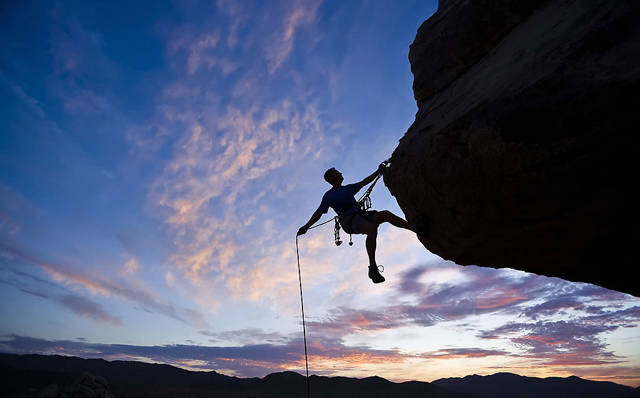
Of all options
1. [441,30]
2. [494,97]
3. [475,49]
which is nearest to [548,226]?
[494,97]

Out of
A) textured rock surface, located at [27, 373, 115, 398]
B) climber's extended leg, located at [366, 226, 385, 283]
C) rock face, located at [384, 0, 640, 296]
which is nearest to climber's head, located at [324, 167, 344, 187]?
climber's extended leg, located at [366, 226, 385, 283]

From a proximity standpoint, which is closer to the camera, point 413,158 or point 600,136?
point 600,136

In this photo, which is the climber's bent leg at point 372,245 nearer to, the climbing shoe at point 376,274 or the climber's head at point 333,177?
the climbing shoe at point 376,274

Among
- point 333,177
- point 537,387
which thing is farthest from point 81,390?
point 537,387

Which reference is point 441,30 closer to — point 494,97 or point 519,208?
point 494,97

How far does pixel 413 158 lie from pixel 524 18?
8.24 ft

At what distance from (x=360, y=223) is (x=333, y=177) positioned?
4.00 ft

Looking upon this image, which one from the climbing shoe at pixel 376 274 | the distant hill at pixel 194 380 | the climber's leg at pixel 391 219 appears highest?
the climber's leg at pixel 391 219

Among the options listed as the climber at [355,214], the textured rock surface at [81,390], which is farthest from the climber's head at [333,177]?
the textured rock surface at [81,390]

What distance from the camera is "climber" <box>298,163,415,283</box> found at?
5504 millimetres

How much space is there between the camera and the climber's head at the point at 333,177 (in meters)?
6.43

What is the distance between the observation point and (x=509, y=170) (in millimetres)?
3453

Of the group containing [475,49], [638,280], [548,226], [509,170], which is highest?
[475,49]

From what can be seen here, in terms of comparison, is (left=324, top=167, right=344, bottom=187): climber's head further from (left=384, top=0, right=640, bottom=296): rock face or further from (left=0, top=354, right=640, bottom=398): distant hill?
(left=0, top=354, right=640, bottom=398): distant hill
